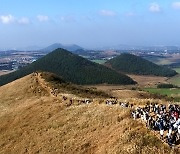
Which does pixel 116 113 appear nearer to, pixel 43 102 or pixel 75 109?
pixel 75 109

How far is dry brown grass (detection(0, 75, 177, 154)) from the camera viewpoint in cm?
3797

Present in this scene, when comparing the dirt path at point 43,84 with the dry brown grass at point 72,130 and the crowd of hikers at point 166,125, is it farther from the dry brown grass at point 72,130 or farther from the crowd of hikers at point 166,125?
the crowd of hikers at point 166,125

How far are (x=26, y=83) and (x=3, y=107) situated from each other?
1888 cm

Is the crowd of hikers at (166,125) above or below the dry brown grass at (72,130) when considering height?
above

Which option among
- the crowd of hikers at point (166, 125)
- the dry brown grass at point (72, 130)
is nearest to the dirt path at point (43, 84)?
the dry brown grass at point (72, 130)

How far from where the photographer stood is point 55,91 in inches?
3346

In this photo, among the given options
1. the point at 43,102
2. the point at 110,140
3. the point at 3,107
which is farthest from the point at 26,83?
the point at 110,140

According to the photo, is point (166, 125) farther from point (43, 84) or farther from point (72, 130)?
point (43, 84)

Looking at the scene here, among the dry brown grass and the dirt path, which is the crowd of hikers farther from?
the dirt path

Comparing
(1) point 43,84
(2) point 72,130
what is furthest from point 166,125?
(1) point 43,84

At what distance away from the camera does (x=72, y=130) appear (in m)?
48.7

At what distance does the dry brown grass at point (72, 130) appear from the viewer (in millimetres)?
37969

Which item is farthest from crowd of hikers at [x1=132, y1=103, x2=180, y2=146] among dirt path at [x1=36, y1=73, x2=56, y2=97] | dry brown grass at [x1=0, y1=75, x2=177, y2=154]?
dirt path at [x1=36, y1=73, x2=56, y2=97]

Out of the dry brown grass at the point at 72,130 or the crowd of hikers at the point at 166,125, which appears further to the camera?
the dry brown grass at the point at 72,130
